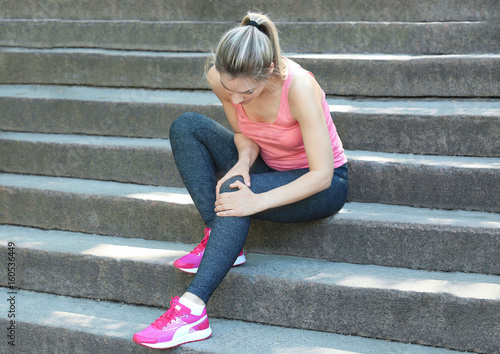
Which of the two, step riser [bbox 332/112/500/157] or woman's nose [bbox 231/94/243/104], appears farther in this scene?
Result: step riser [bbox 332/112/500/157]

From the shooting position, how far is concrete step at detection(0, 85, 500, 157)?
8.96ft

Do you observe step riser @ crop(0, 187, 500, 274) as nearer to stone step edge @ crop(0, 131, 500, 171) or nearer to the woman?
the woman

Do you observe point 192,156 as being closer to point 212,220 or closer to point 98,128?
point 212,220

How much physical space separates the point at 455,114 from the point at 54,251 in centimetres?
200

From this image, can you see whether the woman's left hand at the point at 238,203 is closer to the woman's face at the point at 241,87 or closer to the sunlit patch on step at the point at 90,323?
the woman's face at the point at 241,87

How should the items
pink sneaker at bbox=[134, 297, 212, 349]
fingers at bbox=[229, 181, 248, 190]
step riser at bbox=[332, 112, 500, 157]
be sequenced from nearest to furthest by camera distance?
pink sneaker at bbox=[134, 297, 212, 349], fingers at bbox=[229, 181, 248, 190], step riser at bbox=[332, 112, 500, 157]

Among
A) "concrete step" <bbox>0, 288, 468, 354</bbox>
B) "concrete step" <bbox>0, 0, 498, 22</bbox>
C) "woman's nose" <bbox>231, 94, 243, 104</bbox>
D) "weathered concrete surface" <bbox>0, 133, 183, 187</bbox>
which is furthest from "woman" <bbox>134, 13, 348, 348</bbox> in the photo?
Answer: "concrete step" <bbox>0, 0, 498, 22</bbox>

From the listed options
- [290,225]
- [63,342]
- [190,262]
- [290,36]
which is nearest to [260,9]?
[290,36]

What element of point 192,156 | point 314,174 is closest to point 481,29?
point 314,174

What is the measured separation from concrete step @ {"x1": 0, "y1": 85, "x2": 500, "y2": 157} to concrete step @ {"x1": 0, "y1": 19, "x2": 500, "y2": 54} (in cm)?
41

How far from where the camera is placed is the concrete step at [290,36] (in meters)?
3.24

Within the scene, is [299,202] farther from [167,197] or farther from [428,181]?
[167,197]

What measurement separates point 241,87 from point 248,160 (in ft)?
1.31

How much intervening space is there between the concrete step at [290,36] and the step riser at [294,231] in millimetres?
1248
